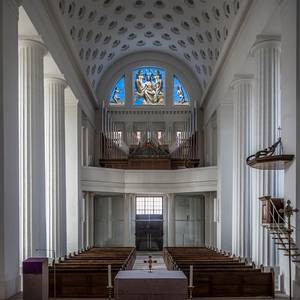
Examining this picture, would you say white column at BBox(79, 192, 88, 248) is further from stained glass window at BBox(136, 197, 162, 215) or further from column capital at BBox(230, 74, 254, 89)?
column capital at BBox(230, 74, 254, 89)

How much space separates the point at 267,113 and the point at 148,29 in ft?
43.8

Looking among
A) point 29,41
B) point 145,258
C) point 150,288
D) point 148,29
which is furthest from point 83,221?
point 150,288

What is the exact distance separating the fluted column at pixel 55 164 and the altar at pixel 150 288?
912cm

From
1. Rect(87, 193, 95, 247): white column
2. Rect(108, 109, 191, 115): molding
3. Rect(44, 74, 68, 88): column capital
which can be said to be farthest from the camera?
Rect(108, 109, 191, 115): molding

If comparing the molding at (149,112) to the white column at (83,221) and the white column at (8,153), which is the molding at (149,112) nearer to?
the white column at (83,221)

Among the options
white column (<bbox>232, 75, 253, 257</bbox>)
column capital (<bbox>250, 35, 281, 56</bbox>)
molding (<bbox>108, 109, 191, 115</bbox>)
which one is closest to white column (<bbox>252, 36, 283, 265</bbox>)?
column capital (<bbox>250, 35, 281, 56</bbox>)

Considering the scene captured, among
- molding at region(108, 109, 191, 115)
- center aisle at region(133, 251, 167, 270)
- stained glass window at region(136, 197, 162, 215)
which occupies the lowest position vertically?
center aisle at region(133, 251, 167, 270)

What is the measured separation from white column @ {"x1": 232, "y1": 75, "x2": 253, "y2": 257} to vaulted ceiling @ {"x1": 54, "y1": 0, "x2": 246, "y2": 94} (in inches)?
92.5

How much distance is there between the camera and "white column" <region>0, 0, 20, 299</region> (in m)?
9.90

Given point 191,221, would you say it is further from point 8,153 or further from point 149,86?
point 8,153

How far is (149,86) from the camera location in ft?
98.3

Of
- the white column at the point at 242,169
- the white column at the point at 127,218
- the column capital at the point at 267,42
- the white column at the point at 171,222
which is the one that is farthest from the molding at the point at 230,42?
the white column at the point at 127,218

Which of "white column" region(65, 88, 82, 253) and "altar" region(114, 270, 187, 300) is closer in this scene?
"altar" region(114, 270, 187, 300)

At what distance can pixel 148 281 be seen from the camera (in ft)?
26.7
